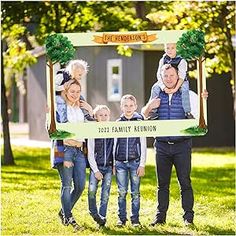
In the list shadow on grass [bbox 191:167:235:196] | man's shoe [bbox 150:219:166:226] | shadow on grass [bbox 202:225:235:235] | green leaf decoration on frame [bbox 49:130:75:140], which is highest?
green leaf decoration on frame [bbox 49:130:75:140]

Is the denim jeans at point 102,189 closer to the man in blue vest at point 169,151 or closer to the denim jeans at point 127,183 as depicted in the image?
the denim jeans at point 127,183

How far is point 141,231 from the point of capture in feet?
21.0

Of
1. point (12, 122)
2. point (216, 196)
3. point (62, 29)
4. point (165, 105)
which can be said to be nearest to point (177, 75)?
point (165, 105)

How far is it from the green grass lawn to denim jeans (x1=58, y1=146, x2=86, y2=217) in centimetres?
31

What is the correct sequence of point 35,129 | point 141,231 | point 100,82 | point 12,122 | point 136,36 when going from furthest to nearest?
point 12,122
point 35,129
point 100,82
point 141,231
point 136,36

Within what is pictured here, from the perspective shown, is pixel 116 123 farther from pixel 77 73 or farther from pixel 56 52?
pixel 56 52

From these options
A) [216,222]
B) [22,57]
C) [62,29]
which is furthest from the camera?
[22,57]

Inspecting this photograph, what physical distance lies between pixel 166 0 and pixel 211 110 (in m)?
5.62

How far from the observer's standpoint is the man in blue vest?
231 inches

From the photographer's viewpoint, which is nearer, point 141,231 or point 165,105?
point 165,105

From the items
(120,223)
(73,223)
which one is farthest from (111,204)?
(73,223)

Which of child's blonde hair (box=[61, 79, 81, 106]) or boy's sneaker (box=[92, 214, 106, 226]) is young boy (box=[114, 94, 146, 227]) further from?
child's blonde hair (box=[61, 79, 81, 106])

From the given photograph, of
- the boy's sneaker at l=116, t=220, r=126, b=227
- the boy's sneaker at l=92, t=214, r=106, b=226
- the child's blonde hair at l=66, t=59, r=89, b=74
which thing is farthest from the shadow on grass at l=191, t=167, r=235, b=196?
the child's blonde hair at l=66, t=59, r=89, b=74

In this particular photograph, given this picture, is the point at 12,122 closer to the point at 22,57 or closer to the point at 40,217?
the point at 22,57
